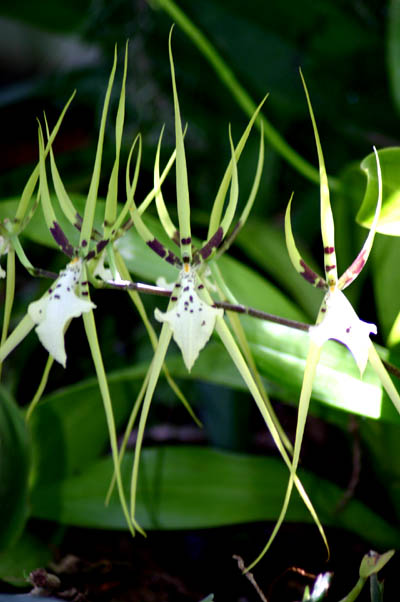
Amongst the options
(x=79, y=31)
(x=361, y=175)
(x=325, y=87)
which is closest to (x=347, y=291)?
(x=361, y=175)

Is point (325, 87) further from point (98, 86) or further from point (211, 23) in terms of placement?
point (98, 86)

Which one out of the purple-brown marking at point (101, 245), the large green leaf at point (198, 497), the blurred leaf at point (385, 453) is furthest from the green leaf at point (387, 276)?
the purple-brown marking at point (101, 245)

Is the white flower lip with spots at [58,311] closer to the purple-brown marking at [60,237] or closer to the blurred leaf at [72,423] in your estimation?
the purple-brown marking at [60,237]

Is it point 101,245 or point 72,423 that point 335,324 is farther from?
point 72,423

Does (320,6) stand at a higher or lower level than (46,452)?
higher

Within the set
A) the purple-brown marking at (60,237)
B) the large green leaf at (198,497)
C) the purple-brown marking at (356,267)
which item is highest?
the purple-brown marking at (60,237)

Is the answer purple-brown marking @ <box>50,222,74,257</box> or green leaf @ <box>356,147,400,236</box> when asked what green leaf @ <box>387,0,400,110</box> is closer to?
green leaf @ <box>356,147,400,236</box>
